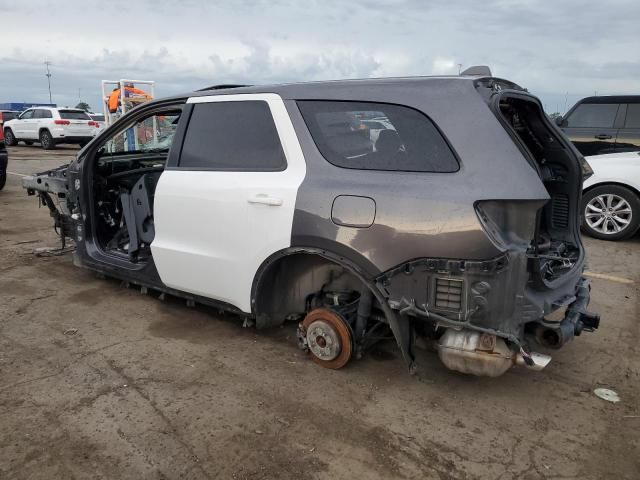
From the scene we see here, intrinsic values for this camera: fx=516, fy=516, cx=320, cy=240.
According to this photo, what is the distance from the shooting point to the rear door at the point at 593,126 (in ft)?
27.3

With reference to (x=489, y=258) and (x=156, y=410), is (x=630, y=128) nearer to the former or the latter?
(x=489, y=258)

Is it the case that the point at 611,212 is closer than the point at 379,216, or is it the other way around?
the point at 379,216

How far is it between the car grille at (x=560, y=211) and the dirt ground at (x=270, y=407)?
2.97 ft

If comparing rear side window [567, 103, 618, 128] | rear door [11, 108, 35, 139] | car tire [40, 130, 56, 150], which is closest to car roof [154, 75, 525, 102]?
rear side window [567, 103, 618, 128]

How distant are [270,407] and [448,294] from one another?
1.18 m

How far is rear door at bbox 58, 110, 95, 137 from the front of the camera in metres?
19.2

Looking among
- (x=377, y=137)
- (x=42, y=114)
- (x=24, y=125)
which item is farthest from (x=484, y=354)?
(x=24, y=125)

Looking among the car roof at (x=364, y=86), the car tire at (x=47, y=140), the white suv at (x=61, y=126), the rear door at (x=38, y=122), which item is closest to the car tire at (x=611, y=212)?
the car roof at (x=364, y=86)

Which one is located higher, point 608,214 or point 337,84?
point 337,84

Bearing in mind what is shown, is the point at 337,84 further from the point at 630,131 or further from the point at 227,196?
the point at 630,131

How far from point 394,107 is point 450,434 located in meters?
1.77

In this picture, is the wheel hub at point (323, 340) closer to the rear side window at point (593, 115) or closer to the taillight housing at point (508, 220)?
the taillight housing at point (508, 220)

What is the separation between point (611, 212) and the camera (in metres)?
6.90

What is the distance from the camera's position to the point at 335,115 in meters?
3.10
